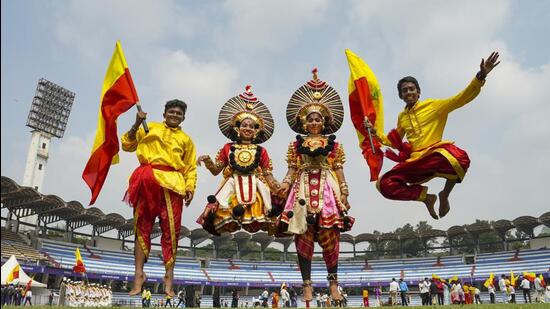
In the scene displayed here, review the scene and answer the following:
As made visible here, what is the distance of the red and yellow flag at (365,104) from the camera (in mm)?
7363

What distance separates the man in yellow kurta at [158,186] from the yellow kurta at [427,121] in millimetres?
3219

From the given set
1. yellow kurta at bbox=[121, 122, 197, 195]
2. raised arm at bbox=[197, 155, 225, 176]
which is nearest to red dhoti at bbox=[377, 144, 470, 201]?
raised arm at bbox=[197, 155, 225, 176]

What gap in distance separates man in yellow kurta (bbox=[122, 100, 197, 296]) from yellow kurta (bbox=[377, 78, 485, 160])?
3.22 metres

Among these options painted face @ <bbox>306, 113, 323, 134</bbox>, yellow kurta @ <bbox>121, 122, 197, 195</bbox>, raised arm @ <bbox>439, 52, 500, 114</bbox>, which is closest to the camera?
raised arm @ <bbox>439, 52, 500, 114</bbox>

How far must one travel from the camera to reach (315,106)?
24.4 feet

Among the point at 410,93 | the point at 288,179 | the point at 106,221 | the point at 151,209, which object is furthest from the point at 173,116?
the point at 106,221

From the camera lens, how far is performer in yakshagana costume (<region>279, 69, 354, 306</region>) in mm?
6504

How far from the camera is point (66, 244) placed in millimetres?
38531

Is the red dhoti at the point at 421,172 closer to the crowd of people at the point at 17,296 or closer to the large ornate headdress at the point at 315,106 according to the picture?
the large ornate headdress at the point at 315,106

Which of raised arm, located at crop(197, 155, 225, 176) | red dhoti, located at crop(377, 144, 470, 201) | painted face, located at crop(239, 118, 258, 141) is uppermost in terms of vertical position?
painted face, located at crop(239, 118, 258, 141)

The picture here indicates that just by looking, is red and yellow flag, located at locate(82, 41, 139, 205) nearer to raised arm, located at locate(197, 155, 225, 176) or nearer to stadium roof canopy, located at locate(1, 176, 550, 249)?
raised arm, located at locate(197, 155, 225, 176)

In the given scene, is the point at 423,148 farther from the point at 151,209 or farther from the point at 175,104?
the point at 151,209

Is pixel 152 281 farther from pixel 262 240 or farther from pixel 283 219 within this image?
pixel 283 219

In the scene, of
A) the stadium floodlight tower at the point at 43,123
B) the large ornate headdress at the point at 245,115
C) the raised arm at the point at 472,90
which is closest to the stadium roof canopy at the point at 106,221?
the stadium floodlight tower at the point at 43,123
